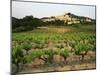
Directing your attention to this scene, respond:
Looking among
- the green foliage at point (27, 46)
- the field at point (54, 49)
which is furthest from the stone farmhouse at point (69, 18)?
the green foliage at point (27, 46)

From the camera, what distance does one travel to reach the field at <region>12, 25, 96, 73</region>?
7.63 feet

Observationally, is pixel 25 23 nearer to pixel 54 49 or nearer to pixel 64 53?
pixel 54 49

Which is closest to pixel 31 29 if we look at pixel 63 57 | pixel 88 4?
pixel 63 57

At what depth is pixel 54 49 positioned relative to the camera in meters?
2.48

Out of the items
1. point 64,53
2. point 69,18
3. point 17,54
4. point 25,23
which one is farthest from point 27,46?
point 69,18

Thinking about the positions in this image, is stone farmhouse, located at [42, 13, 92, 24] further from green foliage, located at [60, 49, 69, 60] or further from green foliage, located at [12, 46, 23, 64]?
green foliage, located at [12, 46, 23, 64]

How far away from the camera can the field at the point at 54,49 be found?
233 centimetres

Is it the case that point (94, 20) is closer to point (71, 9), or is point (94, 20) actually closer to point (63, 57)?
point (71, 9)

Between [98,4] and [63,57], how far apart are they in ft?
2.77

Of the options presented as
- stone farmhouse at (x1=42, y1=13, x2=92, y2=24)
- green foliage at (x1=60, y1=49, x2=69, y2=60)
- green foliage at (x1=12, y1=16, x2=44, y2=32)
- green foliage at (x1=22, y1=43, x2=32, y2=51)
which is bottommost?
green foliage at (x1=60, y1=49, x2=69, y2=60)

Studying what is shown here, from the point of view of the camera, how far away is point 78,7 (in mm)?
2607

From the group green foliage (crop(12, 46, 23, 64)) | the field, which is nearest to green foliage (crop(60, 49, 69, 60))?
the field

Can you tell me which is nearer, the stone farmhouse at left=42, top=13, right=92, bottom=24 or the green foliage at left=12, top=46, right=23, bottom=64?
the green foliage at left=12, top=46, right=23, bottom=64

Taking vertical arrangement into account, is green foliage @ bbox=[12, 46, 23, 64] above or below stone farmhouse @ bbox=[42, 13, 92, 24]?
below
